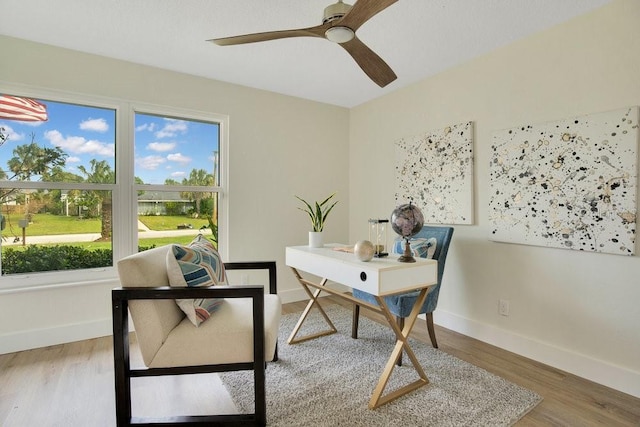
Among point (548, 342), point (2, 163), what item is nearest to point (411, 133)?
point (548, 342)

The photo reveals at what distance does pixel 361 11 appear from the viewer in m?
1.43

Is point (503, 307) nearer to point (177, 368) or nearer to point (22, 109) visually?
point (177, 368)

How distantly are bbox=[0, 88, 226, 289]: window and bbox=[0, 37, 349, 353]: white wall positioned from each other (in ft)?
0.45

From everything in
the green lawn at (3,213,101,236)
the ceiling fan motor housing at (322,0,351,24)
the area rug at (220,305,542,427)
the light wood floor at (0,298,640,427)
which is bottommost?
the light wood floor at (0,298,640,427)

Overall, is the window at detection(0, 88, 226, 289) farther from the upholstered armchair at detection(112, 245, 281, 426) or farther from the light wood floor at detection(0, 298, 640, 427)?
the upholstered armchair at detection(112, 245, 281, 426)

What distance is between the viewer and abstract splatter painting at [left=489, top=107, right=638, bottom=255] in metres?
1.85

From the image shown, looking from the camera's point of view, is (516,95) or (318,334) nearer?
(516,95)

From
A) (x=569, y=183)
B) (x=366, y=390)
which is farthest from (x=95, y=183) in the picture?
(x=569, y=183)

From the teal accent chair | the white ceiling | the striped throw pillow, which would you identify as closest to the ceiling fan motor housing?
the white ceiling

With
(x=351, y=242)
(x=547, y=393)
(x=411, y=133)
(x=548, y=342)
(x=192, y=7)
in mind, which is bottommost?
(x=547, y=393)

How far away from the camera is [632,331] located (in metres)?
1.85

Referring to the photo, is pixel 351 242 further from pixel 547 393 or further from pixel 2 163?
pixel 2 163

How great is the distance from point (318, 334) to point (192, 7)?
245cm

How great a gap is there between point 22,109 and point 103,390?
216 cm
